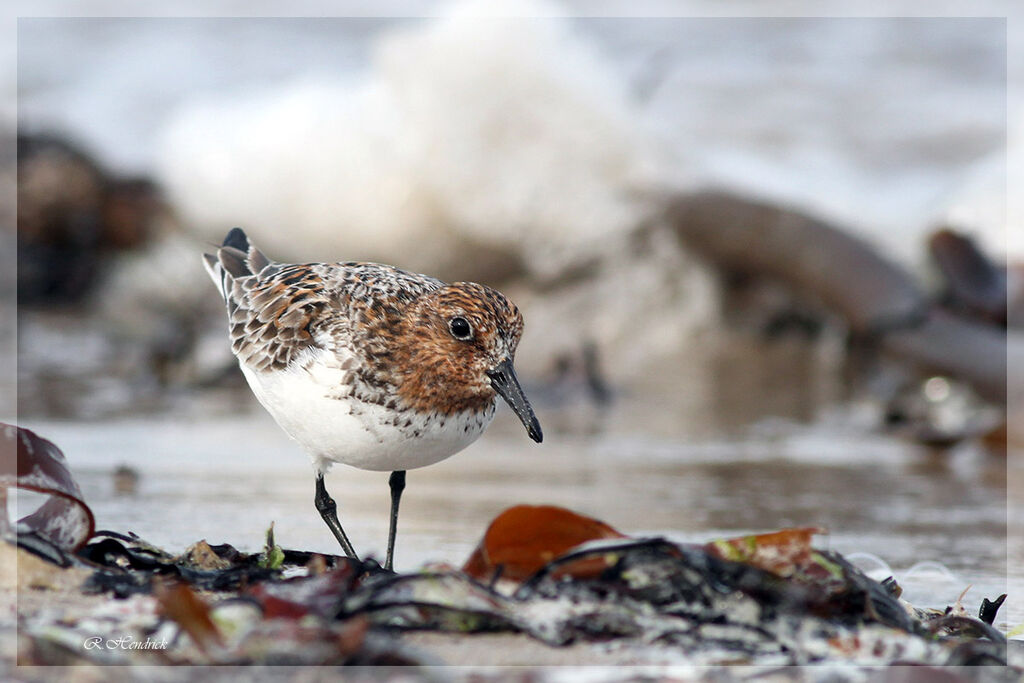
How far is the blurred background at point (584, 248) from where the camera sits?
169 inches

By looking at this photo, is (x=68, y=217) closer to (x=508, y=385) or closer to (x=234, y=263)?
(x=234, y=263)

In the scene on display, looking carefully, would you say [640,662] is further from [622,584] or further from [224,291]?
[224,291]

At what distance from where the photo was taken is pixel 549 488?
438cm

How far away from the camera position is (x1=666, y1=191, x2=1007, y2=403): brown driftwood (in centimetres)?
610

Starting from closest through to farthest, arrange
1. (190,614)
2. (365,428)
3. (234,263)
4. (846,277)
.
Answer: (190,614), (365,428), (234,263), (846,277)

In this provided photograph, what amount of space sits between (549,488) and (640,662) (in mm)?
2287

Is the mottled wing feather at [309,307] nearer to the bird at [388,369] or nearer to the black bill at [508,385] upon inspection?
the bird at [388,369]

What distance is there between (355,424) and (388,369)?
15 centimetres

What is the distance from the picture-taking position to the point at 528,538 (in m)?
2.51

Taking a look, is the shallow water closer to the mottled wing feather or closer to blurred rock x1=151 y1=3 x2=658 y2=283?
the mottled wing feather

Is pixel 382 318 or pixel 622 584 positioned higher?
pixel 382 318

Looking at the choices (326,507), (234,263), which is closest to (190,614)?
(326,507)

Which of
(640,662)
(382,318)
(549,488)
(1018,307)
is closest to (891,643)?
(640,662)

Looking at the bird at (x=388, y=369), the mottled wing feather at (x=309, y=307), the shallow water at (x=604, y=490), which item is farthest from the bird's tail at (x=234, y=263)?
the shallow water at (x=604, y=490)
